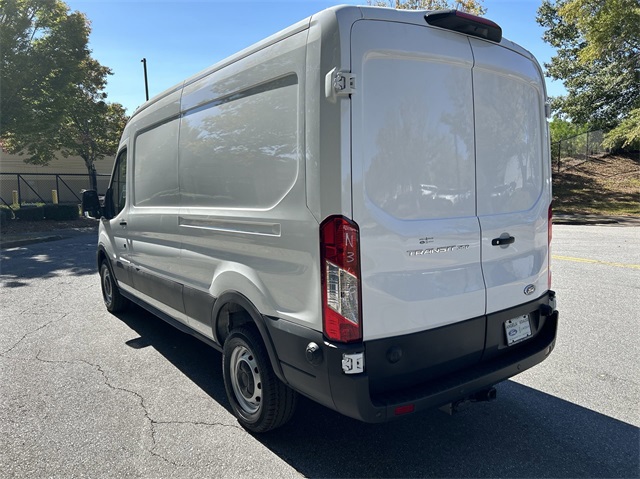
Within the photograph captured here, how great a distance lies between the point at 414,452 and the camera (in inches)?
116

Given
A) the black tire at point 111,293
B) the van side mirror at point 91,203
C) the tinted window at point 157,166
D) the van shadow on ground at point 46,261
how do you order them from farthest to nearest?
the van shadow on ground at point 46,261 → the black tire at point 111,293 → the van side mirror at point 91,203 → the tinted window at point 157,166

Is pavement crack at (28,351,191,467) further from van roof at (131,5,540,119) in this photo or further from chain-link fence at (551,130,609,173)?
chain-link fence at (551,130,609,173)

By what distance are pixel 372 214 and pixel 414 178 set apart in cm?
37

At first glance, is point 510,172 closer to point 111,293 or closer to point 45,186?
point 111,293

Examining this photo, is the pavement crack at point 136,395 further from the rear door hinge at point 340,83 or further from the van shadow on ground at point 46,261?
the van shadow on ground at point 46,261

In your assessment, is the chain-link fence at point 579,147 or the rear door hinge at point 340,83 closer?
the rear door hinge at point 340,83

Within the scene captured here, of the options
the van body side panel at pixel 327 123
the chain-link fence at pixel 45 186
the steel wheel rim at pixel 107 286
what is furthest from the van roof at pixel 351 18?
the chain-link fence at pixel 45 186

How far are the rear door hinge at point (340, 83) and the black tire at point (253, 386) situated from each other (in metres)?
1.59

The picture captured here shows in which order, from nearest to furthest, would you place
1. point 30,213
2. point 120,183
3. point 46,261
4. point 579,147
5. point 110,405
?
point 110,405
point 120,183
point 46,261
point 30,213
point 579,147

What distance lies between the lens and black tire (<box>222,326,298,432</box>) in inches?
117

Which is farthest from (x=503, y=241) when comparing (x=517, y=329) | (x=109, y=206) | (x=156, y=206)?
(x=109, y=206)

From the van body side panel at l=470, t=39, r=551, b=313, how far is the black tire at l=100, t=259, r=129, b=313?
15.4 ft

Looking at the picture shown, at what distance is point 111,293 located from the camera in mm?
6141

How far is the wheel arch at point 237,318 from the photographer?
9.35 feet
